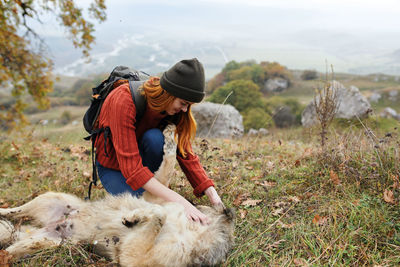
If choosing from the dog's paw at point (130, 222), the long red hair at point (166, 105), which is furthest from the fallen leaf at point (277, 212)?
the dog's paw at point (130, 222)

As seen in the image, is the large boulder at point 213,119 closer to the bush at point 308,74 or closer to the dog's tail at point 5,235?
the dog's tail at point 5,235

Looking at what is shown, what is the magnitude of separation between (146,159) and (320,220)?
185cm

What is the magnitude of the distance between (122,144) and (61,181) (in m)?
2.02

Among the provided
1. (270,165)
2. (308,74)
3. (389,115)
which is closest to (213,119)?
(270,165)

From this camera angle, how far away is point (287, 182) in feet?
12.4

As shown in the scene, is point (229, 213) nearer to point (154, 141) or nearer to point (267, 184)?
point (154, 141)

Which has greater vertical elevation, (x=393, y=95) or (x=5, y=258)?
(x=5, y=258)

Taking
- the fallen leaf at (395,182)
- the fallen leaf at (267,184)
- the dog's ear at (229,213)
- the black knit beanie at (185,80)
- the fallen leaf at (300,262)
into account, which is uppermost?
the black knit beanie at (185,80)

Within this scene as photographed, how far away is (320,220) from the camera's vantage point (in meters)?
2.78

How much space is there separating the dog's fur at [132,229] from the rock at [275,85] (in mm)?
27381

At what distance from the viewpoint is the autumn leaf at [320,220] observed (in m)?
2.74

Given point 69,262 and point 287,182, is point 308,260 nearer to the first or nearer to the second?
point 287,182

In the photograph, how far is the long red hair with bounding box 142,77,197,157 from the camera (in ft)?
8.27

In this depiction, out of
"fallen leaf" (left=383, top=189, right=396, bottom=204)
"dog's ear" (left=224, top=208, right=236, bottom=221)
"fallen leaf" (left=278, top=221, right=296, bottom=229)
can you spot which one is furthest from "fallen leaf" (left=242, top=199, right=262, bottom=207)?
"fallen leaf" (left=383, top=189, right=396, bottom=204)
